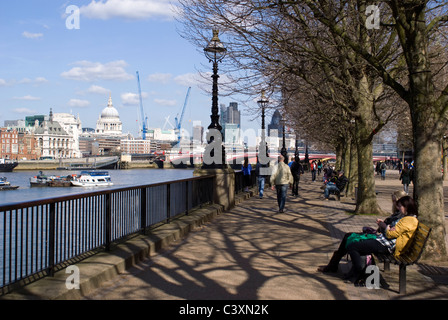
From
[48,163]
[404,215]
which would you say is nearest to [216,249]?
[404,215]

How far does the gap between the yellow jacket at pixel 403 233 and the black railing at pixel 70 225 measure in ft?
13.2

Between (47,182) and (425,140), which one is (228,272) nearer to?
(425,140)

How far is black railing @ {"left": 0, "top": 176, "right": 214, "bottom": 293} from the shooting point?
5672mm

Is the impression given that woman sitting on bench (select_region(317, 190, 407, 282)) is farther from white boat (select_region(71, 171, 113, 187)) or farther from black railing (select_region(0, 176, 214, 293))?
white boat (select_region(71, 171, 113, 187))

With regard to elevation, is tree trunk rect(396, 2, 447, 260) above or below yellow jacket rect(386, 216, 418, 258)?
above

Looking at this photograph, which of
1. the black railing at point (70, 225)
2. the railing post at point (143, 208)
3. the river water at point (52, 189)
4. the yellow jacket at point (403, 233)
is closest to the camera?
the black railing at point (70, 225)

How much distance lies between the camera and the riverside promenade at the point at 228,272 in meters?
6.21

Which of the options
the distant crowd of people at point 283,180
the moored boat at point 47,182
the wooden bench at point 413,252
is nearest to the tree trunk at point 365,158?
the distant crowd of people at point 283,180

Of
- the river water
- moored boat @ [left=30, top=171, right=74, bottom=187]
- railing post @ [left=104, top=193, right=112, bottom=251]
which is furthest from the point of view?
moored boat @ [left=30, top=171, right=74, bottom=187]

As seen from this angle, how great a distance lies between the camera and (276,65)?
13055 millimetres

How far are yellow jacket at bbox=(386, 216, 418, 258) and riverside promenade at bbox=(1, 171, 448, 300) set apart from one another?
21.2 inches

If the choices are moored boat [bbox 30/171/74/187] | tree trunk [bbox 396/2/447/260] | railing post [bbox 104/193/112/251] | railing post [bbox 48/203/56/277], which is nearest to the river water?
moored boat [bbox 30/171/74/187]

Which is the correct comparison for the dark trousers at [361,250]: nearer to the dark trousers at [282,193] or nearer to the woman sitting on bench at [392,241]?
the woman sitting on bench at [392,241]

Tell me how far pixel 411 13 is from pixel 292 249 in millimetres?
4459
